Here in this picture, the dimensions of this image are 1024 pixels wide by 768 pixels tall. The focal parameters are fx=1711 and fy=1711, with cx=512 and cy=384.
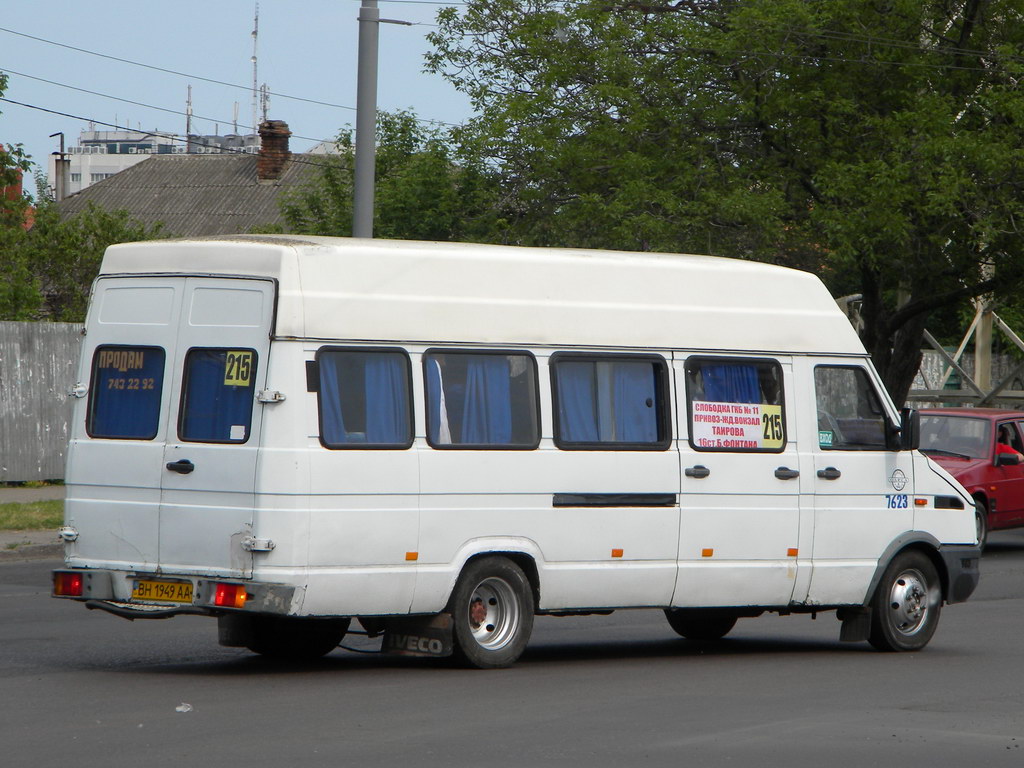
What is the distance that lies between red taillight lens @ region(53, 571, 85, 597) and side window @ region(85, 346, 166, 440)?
0.80m

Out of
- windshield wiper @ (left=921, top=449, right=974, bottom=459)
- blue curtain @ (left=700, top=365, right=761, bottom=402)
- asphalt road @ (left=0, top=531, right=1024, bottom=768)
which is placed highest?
windshield wiper @ (left=921, top=449, right=974, bottom=459)

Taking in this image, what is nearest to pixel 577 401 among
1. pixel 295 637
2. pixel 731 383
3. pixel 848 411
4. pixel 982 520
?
pixel 731 383

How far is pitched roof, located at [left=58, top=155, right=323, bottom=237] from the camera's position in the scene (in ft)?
174

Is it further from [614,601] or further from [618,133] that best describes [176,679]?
[618,133]

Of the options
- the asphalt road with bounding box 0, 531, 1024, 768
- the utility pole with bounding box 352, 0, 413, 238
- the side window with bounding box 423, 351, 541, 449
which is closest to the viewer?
the asphalt road with bounding box 0, 531, 1024, 768

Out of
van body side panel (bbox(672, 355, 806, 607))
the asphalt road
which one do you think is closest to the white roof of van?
van body side panel (bbox(672, 355, 806, 607))

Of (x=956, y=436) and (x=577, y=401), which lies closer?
(x=577, y=401)

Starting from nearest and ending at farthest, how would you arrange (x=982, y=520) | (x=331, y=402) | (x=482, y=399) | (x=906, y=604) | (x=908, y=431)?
(x=331, y=402), (x=482, y=399), (x=908, y=431), (x=906, y=604), (x=982, y=520)

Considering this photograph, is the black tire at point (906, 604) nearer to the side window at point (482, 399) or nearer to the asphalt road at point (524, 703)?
the asphalt road at point (524, 703)

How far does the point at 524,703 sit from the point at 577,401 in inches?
83.3

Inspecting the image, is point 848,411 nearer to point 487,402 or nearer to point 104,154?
point 487,402

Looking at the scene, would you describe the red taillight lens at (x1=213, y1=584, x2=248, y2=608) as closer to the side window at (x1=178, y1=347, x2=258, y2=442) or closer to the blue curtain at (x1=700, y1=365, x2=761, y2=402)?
the side window at (x1=178, y1=347, x2=258, y2=442)

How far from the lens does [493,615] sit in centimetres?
976

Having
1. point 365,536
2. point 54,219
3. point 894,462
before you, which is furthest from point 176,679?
point 54,219
